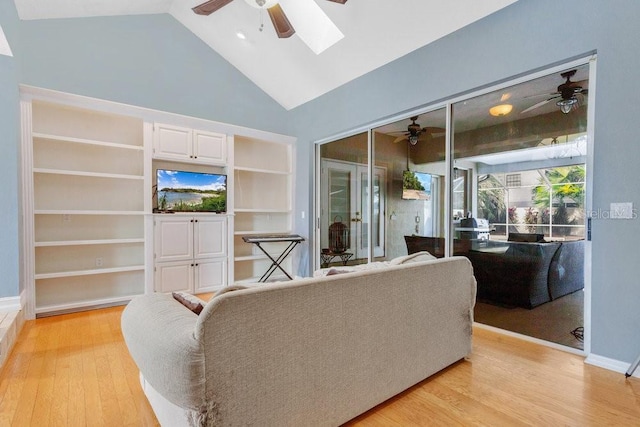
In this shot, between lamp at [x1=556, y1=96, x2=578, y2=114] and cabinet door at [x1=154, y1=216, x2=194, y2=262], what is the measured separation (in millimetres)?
4037

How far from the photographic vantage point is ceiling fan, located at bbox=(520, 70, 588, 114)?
234 centimetres

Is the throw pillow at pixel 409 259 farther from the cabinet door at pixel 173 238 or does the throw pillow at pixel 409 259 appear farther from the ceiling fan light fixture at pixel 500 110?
the cabinet door at pixel 173 238

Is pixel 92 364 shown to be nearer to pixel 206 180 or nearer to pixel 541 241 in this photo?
pixel 206 180

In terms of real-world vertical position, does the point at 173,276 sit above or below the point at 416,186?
below

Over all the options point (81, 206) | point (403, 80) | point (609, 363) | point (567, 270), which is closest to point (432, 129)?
point (403, 80)

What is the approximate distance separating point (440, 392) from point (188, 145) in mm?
3801

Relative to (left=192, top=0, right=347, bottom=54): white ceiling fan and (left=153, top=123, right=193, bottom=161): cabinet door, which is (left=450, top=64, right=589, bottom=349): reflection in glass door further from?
(left=153, top=123, right=193, bottom=161): cabinet door

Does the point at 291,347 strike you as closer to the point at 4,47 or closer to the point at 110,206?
the point at 110,206

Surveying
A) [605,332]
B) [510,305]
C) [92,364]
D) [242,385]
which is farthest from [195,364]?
[510,305]

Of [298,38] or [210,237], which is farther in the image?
[210,237]

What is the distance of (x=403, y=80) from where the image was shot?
336 centimetres

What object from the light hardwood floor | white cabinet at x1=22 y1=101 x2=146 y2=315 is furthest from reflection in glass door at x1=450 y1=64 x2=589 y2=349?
white cabinet at x1=22 y1=101 x2=146 y2=315

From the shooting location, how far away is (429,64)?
122 inches

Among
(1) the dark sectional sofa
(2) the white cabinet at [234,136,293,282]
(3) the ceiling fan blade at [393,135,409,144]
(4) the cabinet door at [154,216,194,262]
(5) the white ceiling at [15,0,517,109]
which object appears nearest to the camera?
(1) the dark sectional sofa
